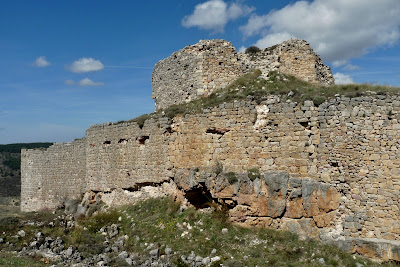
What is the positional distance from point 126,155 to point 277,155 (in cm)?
721

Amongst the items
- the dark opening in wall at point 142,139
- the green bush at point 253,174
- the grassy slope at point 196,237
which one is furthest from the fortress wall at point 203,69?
the grassy slope at point 196,237

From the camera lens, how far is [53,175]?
68.3 ft

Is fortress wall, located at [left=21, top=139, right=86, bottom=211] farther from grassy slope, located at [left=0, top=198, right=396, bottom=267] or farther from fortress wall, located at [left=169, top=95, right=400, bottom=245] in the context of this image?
fortress wall, located at [left=169, top=95, right=400, bottom=245]

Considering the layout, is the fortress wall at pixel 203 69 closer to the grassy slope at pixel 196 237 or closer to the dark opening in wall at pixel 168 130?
the dark opening in wall at pixel 168 130

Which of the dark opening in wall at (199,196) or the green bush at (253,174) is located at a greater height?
the green bush at (253,174)

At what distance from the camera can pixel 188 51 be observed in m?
14.4

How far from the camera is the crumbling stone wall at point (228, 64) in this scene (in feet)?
45.4

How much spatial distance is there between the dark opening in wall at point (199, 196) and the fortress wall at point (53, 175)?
8.52 m

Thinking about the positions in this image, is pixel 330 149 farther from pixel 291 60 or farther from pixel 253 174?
pixel 291 60

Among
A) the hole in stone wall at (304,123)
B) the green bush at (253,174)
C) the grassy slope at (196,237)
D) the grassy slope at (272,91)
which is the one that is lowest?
the grassy slope at (196,237)

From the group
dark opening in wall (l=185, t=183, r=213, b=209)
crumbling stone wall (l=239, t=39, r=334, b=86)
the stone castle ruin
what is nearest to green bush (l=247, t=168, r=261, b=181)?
the stone castle ruin

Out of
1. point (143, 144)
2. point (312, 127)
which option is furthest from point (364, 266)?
point (143, 144)

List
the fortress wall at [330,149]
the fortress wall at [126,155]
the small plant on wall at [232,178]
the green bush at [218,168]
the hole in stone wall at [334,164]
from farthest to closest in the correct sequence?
1. the fortress wall at [126,155]
2. the green bush at [218,168]
3. the small plant on wall at [232,178]
4. the hole in stone wall at [334,164]
5. the fortress wall at [330,149]

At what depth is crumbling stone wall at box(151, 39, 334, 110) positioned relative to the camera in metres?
13.8
